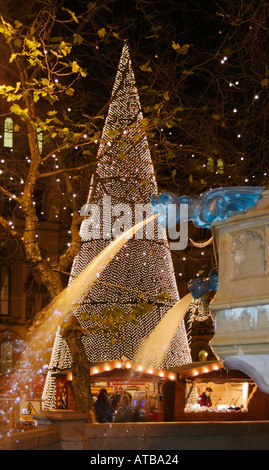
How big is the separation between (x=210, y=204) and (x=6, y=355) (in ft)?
112

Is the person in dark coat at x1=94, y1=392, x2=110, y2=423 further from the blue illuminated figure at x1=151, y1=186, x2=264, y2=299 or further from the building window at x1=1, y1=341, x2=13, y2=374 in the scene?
the building window at x1=1, y1=341, x2=13, y2=374

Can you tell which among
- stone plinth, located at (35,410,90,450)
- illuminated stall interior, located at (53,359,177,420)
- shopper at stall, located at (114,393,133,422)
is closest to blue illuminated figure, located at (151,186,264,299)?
stone plinth, located at (35,410,90,450)

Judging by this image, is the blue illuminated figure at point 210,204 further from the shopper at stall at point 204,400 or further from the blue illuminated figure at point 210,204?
the shopper at stall at point 204,400

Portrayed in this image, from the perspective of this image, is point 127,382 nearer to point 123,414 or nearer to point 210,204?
point 123,414

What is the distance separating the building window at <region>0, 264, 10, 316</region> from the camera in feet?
119

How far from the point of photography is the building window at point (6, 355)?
34.8 metres

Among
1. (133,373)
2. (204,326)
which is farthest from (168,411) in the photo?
(204,326)

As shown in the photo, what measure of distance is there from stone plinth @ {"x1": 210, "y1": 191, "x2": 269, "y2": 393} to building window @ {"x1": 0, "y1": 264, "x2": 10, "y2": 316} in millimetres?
34272

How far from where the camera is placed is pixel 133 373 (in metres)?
17.0

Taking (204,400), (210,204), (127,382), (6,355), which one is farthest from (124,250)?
(6,355)

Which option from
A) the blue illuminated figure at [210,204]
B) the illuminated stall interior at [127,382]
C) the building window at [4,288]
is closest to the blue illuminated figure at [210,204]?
the blue illuminated figure at [210,204]

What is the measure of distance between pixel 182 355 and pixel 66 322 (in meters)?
6.51

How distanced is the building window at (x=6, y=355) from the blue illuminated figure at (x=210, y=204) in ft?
107
